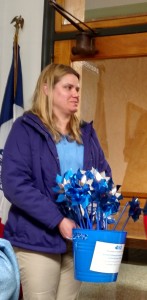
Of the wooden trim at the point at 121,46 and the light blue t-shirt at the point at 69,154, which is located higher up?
the wooden trim at the point at 121,46

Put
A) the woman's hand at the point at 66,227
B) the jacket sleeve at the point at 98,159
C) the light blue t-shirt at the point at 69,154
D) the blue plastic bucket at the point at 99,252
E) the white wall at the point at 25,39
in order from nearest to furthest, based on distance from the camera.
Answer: the blue plastic bucket at the point at 99,252
the woman's hand at the point at 66,227
the light blue t-shirt at the point at 69,154
the jacket sleeve at the point at 98,159
the white wall at the point at 25,39

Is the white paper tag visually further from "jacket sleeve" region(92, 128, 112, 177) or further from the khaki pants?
"jacket sleeve" region(92, 128, 112, 177)

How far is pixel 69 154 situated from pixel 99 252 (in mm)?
515

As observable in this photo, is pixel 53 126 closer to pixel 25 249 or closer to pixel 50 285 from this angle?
pixel 25 249

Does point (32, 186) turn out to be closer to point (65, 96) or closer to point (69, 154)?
point (69, 154)

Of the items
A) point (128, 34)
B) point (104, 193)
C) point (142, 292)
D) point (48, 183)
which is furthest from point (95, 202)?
point (128, 34)

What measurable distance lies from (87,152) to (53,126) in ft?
0.54

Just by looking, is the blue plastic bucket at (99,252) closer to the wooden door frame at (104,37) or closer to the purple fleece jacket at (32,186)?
the purple fleece jacket at (32,186)

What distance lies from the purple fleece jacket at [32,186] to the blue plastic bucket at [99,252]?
0.87 ft

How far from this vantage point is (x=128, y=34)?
2.72 m

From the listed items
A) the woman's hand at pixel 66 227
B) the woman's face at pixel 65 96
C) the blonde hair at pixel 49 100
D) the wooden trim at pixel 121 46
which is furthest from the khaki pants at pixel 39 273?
the wooden trim at pixel 121 46

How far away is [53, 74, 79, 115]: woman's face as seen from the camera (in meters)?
1.73

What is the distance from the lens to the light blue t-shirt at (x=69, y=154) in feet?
5.44

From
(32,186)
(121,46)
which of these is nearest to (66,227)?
(32,186)
